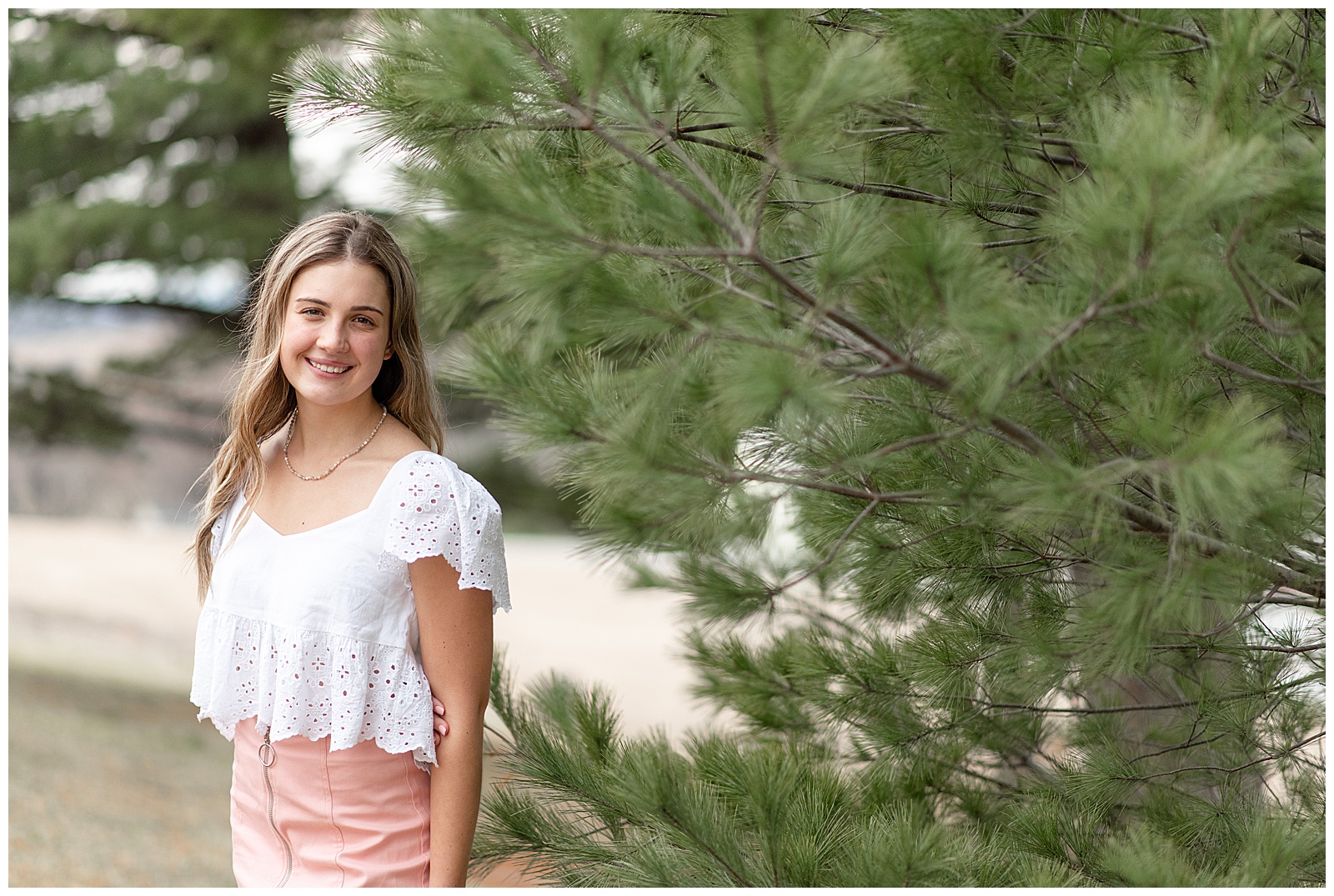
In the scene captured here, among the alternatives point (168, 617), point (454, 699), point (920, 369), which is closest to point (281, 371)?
point (454, 699)

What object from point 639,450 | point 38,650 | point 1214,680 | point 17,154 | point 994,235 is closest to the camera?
point 639,450

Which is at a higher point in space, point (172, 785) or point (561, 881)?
point (561, 881)

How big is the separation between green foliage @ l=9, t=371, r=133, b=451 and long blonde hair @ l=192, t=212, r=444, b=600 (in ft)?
14.4

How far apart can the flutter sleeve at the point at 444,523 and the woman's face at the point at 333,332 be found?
0.14 m

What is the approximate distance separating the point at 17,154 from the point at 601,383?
4.81 metres

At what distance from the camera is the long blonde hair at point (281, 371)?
129 centimetres

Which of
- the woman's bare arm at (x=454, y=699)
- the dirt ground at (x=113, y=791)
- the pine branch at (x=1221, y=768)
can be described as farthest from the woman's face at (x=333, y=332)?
the dirt ground at (x=113, y=791)

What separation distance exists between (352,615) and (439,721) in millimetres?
164

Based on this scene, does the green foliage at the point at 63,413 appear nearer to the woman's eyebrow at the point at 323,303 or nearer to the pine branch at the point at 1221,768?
the woman's eyebrow at the point at 323,303

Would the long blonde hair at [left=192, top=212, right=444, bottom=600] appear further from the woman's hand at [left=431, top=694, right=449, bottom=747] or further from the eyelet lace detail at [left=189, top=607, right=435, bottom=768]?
the woman's hand at [left=431, top=694, right=449, bottom=747]

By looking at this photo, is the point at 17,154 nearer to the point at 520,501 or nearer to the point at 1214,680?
the point at 520,501

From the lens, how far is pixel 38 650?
6590mm

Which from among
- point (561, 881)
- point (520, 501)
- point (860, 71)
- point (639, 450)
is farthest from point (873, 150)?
point (520, 501)

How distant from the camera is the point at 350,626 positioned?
1.22 m
